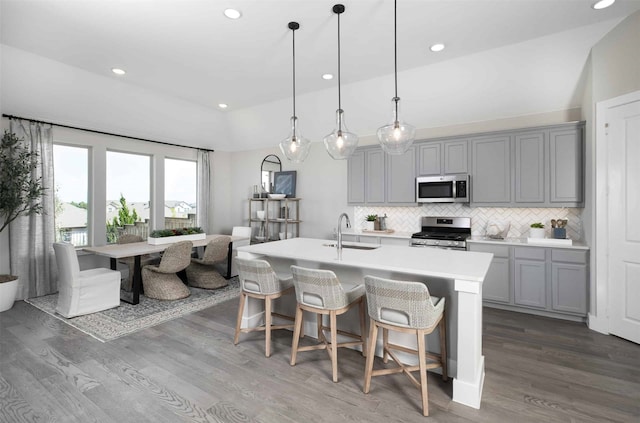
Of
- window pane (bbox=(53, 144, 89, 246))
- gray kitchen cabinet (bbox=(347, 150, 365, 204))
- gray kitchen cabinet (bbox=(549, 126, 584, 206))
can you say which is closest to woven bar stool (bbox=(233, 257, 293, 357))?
gray kitchen cabinet (bbox=(347, 150, 365, 204))

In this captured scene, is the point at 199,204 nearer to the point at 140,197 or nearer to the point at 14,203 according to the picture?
the point at 140,197

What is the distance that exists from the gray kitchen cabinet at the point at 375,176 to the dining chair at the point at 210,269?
8.39ft

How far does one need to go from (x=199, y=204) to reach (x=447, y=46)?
5.71m

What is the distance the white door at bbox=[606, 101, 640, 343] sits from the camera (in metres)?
3.18

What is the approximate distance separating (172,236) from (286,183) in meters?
2.59

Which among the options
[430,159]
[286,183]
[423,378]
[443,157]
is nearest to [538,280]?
[443,157]

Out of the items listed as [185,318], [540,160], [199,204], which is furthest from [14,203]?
[540,160]

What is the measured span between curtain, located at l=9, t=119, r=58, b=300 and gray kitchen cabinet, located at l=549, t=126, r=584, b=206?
7119 millimetres

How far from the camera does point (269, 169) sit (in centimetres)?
712

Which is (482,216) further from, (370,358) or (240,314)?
(240,314)

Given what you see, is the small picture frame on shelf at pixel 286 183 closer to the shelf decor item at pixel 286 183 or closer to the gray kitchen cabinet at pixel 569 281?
the shelf decor item at pixel 286 183

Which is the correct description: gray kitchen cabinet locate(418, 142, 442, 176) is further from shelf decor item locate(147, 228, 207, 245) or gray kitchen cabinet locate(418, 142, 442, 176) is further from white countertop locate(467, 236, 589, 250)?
shelf decor item locate(147, 228, 207, 245)

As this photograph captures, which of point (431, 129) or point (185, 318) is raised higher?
point (431, 129)

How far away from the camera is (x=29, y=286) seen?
183 inches
